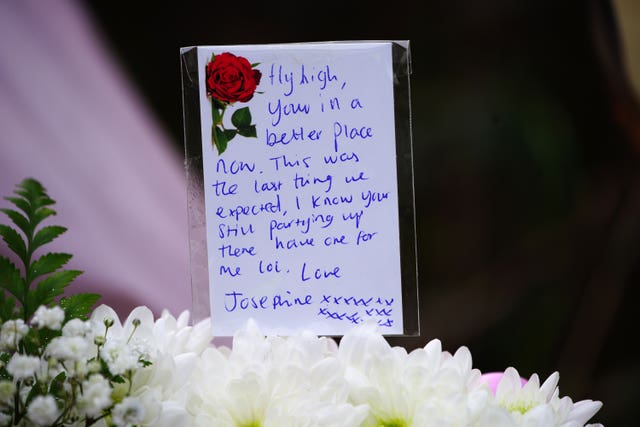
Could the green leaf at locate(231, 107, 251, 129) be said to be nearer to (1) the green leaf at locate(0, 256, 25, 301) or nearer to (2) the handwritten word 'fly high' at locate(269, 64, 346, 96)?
(2) the handwritten word 'fly high' at locate(269, 64, 346, 96)

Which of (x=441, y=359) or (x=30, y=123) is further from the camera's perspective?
(x=30, y=123)

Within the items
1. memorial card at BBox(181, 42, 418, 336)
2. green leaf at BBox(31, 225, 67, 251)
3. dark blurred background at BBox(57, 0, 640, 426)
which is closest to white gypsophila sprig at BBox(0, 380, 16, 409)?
green leaf at BBox(31, 225, 67, 251)

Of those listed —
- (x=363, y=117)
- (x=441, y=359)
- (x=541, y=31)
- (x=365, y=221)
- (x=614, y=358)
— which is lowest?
(x=614, y=358)

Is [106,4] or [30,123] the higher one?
[106,4]

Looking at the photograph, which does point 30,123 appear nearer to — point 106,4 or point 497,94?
point 106,4

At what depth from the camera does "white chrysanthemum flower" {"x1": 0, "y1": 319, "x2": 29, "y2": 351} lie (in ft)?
1.42

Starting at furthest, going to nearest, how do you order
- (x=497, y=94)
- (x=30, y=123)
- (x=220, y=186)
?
(x=497, y=94), (x=30, y=123), (x=220, y=186)

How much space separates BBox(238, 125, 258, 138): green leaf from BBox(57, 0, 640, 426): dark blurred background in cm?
56

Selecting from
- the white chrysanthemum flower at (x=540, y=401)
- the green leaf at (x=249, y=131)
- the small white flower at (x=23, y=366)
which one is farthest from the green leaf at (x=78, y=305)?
the white chrysanthemum flower at (x=540, y=401)

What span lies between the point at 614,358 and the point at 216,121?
1083mm

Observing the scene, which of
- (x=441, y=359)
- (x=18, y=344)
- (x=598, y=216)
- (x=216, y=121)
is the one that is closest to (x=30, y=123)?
(x=216, y=121)

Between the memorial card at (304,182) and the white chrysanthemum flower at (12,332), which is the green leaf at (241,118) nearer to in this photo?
the memorial card at (304,182)

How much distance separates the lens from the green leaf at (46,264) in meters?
0.50

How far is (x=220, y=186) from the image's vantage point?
624 mm
